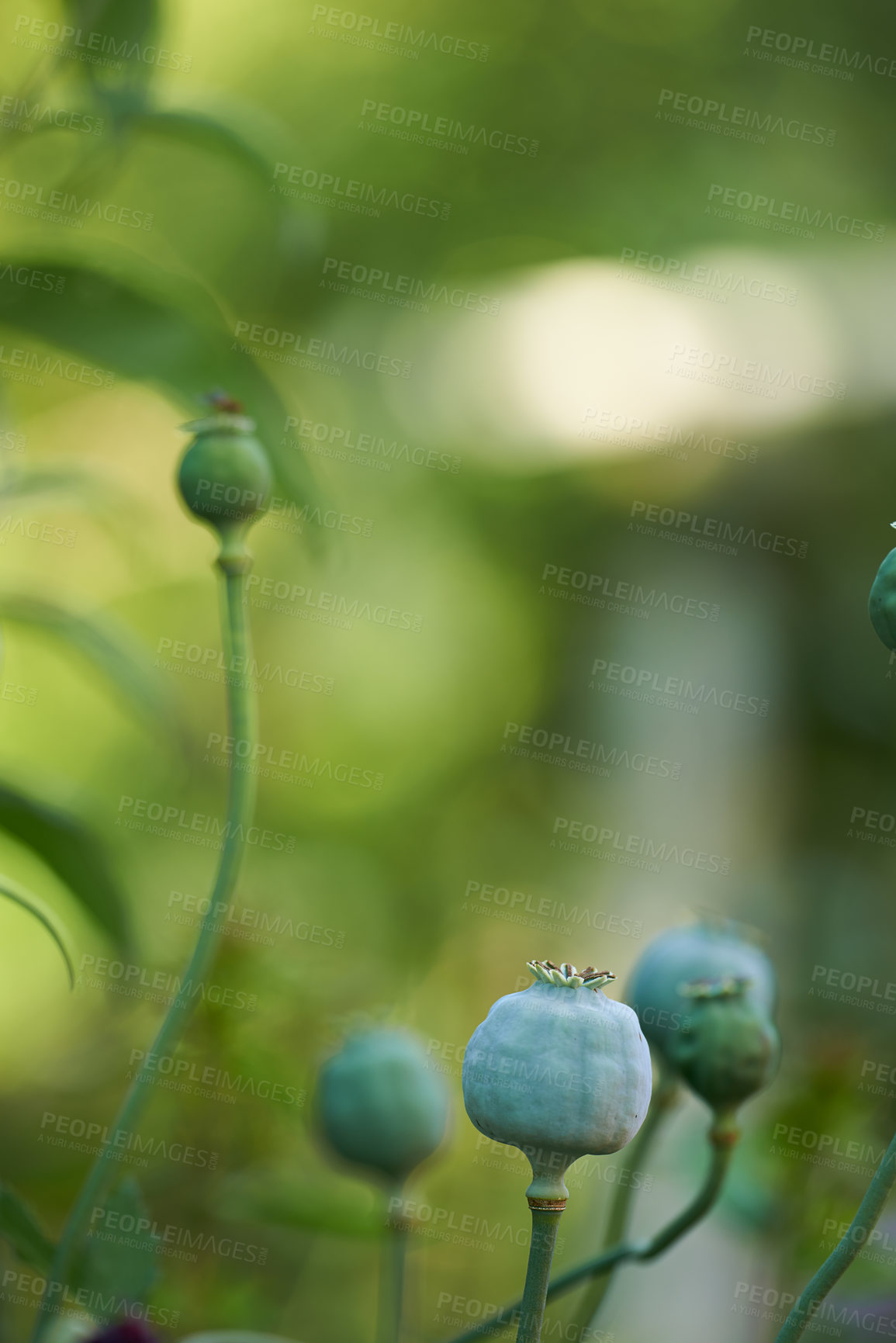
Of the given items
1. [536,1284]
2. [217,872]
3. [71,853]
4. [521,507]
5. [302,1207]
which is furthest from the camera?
[521,507]

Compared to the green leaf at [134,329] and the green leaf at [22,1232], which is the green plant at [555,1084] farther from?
the green leaf at [134,329]

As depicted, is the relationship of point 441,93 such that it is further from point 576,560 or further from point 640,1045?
point 640,1045

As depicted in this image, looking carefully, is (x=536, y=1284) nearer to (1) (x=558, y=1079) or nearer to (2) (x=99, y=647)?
(1) (x=558, y=1079)

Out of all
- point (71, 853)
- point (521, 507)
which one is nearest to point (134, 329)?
point (71, 853)

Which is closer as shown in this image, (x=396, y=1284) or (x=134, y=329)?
(x=396, y=1284)

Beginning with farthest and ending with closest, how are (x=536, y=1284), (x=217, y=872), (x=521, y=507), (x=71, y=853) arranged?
(x=521, y=507), (x=71, y=853), (x=217, y=872), (x=536, y=1284)

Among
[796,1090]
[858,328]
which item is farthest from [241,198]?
[796,1090]

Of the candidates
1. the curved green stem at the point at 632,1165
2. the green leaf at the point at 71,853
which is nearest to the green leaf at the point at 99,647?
the green leaf at the point at 71,853
